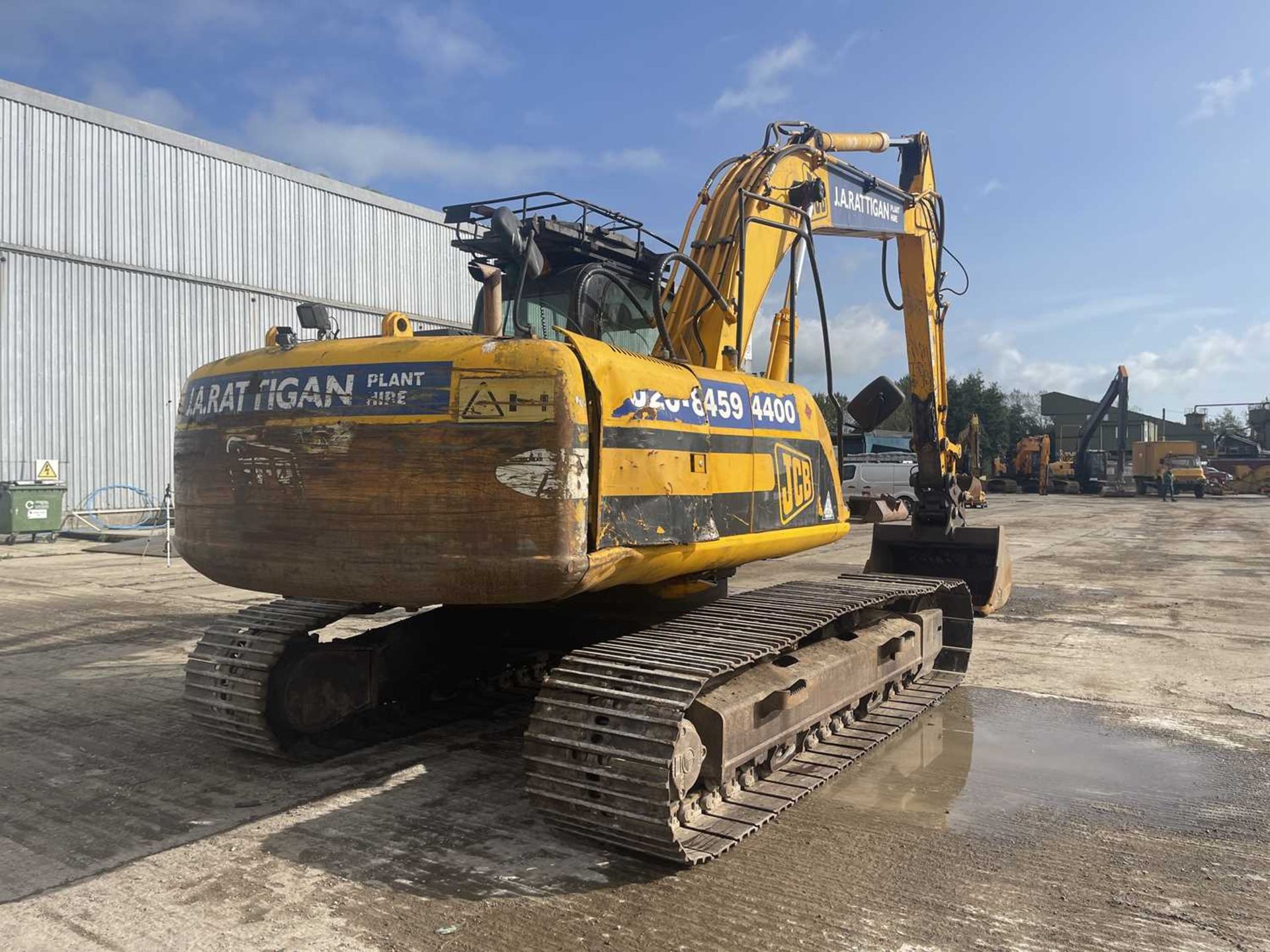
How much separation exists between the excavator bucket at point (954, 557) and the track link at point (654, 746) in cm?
346

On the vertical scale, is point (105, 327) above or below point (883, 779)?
above

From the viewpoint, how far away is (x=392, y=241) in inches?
1021

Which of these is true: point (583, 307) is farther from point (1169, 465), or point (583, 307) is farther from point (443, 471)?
point (1169, 465)

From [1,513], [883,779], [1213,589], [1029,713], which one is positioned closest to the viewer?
[883,779]

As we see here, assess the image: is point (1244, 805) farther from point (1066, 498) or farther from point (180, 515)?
point (1066, 498)

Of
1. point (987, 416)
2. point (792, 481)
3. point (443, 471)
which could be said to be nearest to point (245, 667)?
point (443, 471)

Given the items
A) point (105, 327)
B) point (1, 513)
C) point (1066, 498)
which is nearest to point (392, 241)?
point (105, 327)

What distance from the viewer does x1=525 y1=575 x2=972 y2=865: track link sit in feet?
11.3

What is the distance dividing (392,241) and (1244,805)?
24815mm

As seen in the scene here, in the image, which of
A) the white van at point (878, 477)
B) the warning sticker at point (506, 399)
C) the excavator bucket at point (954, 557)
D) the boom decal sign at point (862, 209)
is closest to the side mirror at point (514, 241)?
the warning sticker at point (506, 399)

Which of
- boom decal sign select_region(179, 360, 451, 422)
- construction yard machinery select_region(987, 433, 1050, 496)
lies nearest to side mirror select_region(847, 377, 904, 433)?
boom decal sign select_region(179, 360, 451, 422)

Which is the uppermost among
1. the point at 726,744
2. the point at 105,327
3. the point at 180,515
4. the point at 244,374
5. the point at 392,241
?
the point at 392,241

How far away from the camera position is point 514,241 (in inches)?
158

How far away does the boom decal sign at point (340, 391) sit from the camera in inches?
148
